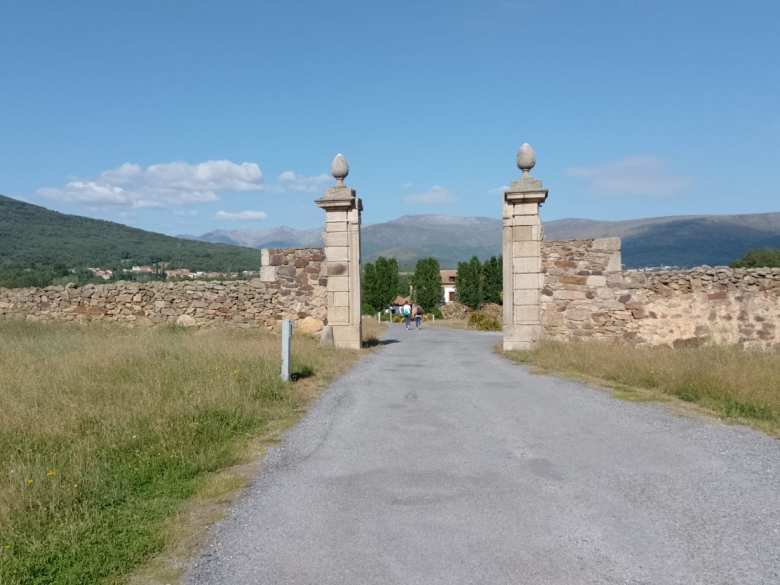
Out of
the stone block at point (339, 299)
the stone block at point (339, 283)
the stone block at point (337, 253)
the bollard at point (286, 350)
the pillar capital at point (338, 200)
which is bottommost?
the bollard at point (286, 350)

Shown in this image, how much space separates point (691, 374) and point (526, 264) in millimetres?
6638

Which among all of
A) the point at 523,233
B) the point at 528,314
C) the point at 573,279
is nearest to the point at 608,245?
the point at 573,279

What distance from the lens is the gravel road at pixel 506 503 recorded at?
387 cm

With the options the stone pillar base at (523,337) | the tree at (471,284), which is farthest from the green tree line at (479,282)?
the stone pillar base at (523,337)

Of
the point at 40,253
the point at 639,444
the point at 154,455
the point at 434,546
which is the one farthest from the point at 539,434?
the point at 40,253

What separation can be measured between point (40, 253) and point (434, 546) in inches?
3064

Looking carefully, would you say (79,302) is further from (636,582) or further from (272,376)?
(636,582)

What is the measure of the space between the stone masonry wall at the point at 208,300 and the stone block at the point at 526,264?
518cm

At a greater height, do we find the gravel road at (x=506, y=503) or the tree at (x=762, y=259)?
the tree at (x=762, y=259)

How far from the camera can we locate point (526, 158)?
16.3 metres

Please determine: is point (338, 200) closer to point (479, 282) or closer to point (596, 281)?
point (596, 281)

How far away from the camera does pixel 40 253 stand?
7119 centimetres

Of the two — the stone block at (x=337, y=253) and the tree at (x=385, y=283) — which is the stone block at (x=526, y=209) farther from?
the tree at (x=385, y=283)

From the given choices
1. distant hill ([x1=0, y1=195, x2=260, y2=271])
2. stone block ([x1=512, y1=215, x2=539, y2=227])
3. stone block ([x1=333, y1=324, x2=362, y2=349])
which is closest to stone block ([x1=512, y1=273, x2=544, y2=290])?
stone block ([x1=512, y1=215, x2=539, y2=227])
